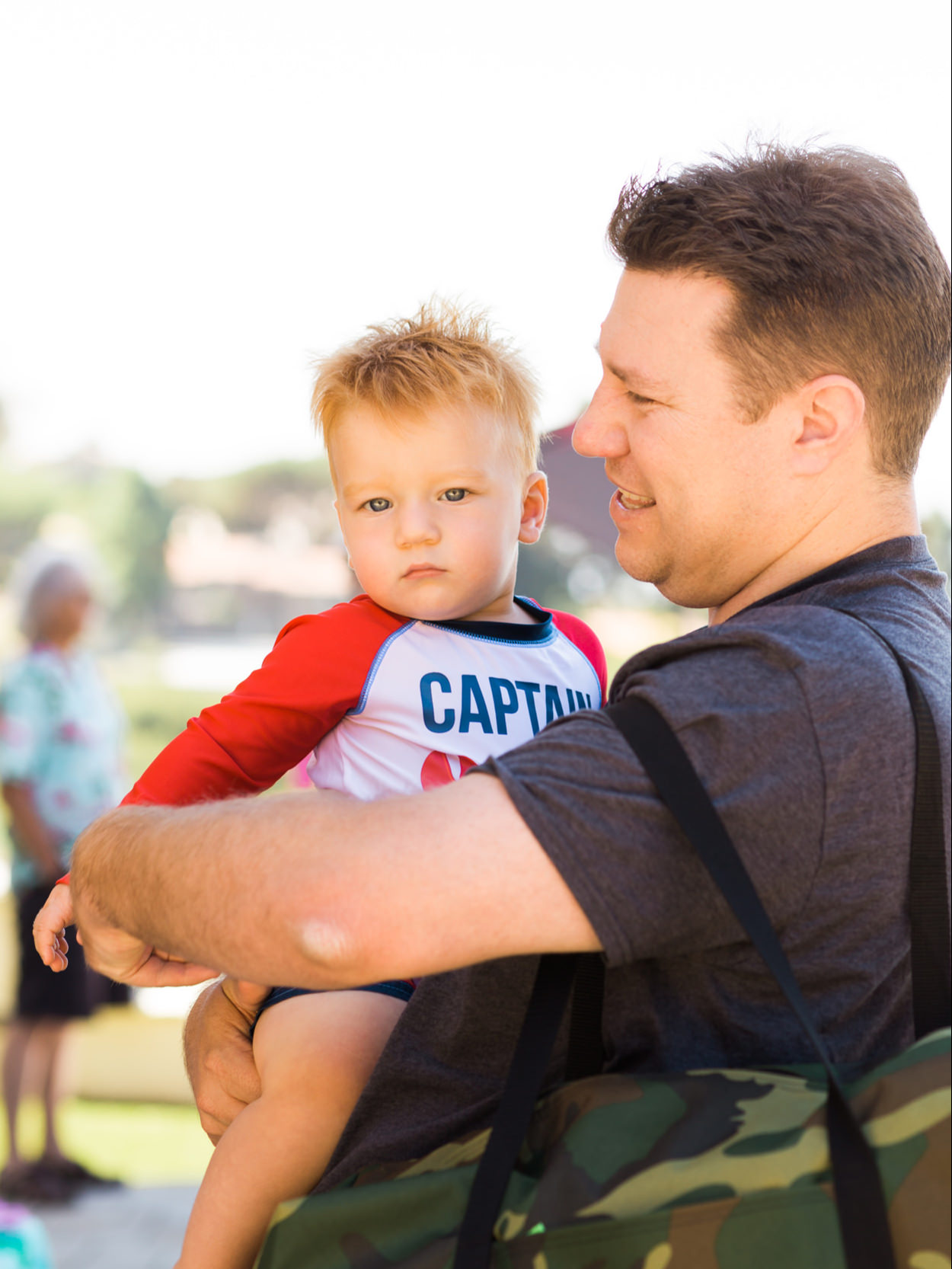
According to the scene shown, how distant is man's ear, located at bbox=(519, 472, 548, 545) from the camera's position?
6.35 feet

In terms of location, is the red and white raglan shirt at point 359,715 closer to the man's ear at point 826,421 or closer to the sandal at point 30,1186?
the man's ear at point 826,421

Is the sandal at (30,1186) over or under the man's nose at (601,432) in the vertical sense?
under

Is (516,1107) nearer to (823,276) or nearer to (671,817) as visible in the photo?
(671,817)

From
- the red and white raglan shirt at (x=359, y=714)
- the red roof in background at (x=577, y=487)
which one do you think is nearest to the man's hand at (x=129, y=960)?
the red and white raglan shirt at (x=359, y=714)

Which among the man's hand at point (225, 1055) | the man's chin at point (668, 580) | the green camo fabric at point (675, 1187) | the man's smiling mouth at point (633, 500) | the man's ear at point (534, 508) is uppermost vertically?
the man's smiling mouth at point (633, 500)

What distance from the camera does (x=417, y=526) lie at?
1.68 meters

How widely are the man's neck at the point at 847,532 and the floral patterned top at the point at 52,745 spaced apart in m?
3.88

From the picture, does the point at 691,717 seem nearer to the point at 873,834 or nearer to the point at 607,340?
the point at 873,834

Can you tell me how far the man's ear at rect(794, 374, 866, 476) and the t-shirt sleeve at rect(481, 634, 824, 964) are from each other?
436mm

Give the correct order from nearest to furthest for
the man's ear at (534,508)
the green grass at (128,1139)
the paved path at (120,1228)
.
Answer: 1. the man's ear at (534,508)
2. the paved path at (120,1228)
3. the green grass at (128,1139)

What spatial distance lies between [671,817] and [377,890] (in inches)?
10.2

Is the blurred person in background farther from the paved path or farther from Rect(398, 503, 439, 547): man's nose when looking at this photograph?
Rect(398, 503, 439, 547): man's nose

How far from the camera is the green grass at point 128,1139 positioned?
18.1ft

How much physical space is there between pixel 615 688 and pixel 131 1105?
6756 mm
